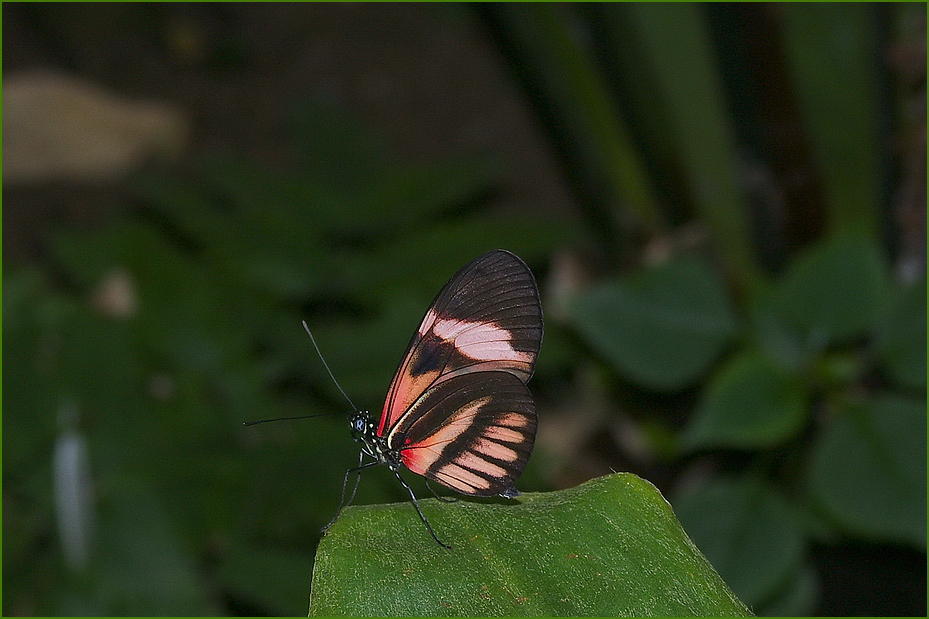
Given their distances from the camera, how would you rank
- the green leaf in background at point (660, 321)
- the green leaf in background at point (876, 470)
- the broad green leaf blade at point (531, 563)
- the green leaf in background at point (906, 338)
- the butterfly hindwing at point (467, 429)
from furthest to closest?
the green leaf in background at point (660, 321), the green leaf in background at point (906, 338), the green leaf in background at point (876, 470), the butterfly hindwing at point (467, 429), the broad green leaf blade at point (531, 563)

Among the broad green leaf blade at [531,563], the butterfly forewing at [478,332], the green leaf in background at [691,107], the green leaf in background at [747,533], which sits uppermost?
the green leaf in background at [691,107]

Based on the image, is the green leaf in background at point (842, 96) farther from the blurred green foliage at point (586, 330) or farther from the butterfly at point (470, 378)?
the butterfly at point (470, 378)

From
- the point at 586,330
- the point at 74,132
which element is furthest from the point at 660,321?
the point at 74,132

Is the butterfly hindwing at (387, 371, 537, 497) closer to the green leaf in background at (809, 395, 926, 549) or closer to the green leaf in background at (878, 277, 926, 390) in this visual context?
the green leaf in background at (809, 395, 926, 549)

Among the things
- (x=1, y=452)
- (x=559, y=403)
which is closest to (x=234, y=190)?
(x=1, y=452)

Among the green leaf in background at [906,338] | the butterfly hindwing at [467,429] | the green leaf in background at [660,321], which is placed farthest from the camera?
the green leaf in background at [660,321]

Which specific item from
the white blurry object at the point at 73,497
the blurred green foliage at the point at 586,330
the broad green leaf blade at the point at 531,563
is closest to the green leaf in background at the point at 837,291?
the blurred green foliage at the point at 586,330
